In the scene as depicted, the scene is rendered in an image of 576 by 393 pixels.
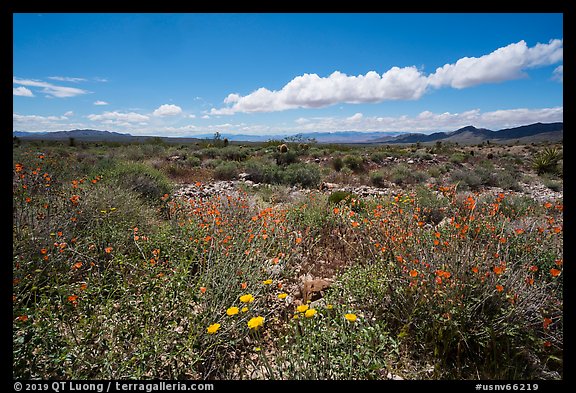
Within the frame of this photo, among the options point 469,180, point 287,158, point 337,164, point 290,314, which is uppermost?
point 287,158

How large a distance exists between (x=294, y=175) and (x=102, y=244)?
6832mm

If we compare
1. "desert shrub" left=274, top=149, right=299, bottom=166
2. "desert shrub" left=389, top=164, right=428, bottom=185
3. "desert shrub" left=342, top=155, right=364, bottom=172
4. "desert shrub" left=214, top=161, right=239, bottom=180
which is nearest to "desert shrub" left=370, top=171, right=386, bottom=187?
"desert shrub" left=389, top=164, right=428, bottom=185

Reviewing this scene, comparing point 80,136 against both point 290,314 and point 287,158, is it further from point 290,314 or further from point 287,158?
point 290,314

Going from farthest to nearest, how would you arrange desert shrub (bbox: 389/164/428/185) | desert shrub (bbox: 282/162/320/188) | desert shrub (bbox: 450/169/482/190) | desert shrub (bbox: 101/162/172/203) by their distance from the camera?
desert shrub (bbox: 389/164/428/185) → desert shrub (bbox: 450/169/482/190) → desert shrub (bbox: 282/162/320/188) → desert shrub (bbox: 101/162/172/203)

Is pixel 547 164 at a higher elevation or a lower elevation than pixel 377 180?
higher

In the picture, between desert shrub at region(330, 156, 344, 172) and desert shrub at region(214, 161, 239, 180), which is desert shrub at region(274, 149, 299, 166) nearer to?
desert shrub at region(330, 156, 344, 172)

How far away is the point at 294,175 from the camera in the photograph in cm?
934

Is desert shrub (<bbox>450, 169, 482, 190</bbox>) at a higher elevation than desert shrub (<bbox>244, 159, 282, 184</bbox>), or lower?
lower

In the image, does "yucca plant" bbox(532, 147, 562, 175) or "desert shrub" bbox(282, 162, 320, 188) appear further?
"yucca plant" bbox(532, 147, 562, 175)

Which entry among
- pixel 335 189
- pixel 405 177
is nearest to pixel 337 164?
pixel 405 177
